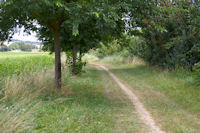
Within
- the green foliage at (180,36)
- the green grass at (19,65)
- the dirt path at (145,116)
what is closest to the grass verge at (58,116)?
the dirt path at (145,116)

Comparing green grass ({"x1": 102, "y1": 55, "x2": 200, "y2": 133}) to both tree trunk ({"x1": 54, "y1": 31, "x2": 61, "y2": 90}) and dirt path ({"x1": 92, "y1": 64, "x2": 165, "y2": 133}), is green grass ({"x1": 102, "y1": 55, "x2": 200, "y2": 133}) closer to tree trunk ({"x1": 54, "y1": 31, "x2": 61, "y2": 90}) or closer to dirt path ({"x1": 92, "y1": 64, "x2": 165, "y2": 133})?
dirt path ({"x1": 92, "y1": 64, "x2": 165, "y2": 133})

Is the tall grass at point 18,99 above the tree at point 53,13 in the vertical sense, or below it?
below

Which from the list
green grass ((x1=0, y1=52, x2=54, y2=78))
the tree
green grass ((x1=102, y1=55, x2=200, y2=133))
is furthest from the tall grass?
green grass ((x1=102, y1=55, x2=200, y2=133))

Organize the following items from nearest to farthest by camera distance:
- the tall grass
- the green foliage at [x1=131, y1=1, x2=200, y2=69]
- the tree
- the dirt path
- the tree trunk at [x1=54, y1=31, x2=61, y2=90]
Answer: the tall grass, the dirt path, the tree, the tree trunk at [x1=54, y1=31, x2=61, y2=90], the green foliage at [x1=131, y1=1, x2=200, y2=69]

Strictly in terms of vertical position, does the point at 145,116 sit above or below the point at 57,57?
below

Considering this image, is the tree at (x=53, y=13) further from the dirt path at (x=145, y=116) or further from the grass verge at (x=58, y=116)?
the dirt path at (x=145, y=116)

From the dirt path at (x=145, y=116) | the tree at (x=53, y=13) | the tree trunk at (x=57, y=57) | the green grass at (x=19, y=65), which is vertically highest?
the tree at (x=53, y=13)

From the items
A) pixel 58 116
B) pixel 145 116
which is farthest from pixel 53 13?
pixel 145 116

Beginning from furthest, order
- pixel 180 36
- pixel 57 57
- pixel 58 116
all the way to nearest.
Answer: pixel 180 36, pixel 57 57, pixel 58 116

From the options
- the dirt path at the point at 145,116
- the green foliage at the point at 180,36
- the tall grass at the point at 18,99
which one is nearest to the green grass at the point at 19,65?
the tall grass at the point at 18,99

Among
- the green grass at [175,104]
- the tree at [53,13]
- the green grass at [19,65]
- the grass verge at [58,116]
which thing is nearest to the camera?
the grass verge at [58,116]

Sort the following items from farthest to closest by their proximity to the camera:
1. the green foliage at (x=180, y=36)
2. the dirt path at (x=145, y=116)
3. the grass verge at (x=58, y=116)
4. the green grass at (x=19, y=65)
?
the green foliage at (x=180, y=36) < the green grass at (x=19, y=65) < the dirt path at (x=145, y=116) < the grass verge at (x=58, y=116)

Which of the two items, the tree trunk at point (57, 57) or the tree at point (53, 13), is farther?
the tree trunk at point (57, 57)

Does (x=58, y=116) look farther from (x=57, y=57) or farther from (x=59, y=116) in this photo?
(x=57, y=57)
